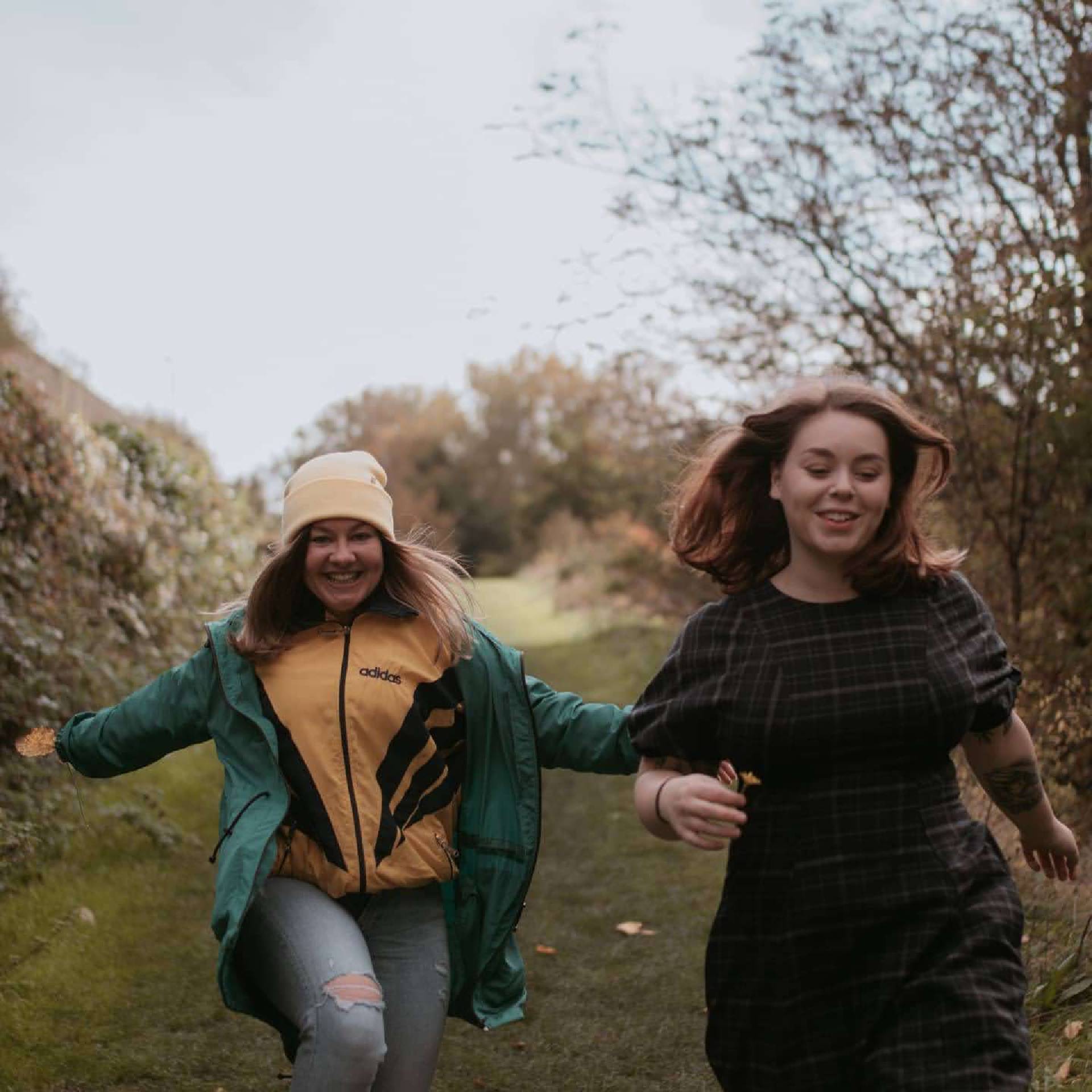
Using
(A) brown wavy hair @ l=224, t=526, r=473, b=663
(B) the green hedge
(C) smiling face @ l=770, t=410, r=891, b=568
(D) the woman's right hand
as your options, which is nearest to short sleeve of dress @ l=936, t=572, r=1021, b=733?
(C) smiling face @ l=770, t=410, r=891, b=568

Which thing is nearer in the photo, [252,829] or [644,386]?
[252,829]

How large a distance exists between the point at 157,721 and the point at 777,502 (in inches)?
67.7

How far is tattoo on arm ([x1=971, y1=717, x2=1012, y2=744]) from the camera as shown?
3.09 metres

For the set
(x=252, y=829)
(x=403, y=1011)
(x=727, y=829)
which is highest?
(x=727, y=829)

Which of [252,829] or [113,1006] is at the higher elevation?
Answer: [252,829]

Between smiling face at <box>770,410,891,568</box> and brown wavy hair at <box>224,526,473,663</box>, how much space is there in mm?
1064

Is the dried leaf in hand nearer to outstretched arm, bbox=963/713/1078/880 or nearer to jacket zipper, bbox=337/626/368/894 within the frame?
jacket zipper, bbox=337/626/368/894

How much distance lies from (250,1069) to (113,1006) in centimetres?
83

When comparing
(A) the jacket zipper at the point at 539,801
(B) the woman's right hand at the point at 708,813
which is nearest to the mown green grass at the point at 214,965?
(B) the woman's right hand at the point at 708,813

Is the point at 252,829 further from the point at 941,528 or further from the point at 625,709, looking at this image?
the point at 941,528

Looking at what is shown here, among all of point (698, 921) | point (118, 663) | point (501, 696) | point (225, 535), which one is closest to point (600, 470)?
point (225, 535)

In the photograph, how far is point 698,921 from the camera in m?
6.89

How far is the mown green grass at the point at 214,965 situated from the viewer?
496cm

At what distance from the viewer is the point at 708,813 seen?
8.96 feet
